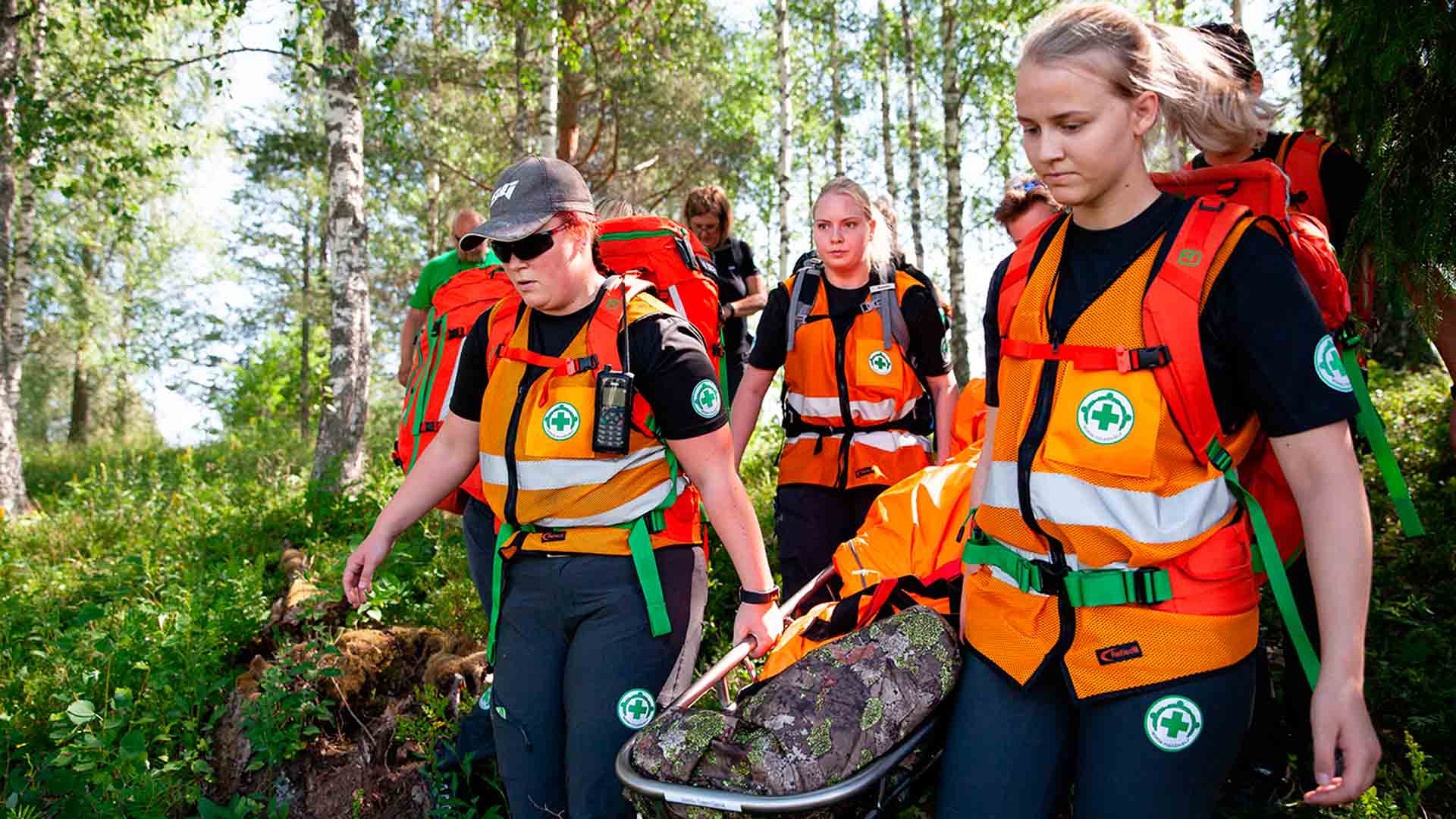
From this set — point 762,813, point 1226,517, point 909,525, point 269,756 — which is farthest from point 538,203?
point 269,756

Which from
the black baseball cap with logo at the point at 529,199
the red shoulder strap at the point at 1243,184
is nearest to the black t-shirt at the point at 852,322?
the black baseball cap with logo at the point at 529,199

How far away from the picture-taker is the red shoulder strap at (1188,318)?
1948mm

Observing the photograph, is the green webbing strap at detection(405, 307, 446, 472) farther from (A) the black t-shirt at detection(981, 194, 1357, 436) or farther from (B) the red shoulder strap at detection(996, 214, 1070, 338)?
(A) the black t-shirt at detection(981, 194, 1357, 436)

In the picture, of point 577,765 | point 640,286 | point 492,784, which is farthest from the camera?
point 492,784

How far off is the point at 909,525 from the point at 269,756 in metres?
3.21

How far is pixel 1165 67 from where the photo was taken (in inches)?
81.8

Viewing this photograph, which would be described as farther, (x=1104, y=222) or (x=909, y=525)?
(x=909, y=525)

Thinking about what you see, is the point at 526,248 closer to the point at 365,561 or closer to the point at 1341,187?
the point at 365,561

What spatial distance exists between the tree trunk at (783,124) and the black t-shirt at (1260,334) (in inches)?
518

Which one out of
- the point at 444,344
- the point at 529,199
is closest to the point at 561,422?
the point at 529,199

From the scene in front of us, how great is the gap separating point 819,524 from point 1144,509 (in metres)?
2.76

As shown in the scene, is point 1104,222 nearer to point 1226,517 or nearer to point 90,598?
point 1226,517

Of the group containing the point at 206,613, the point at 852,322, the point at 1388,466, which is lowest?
the point at 206,613

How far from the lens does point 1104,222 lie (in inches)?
84.1
